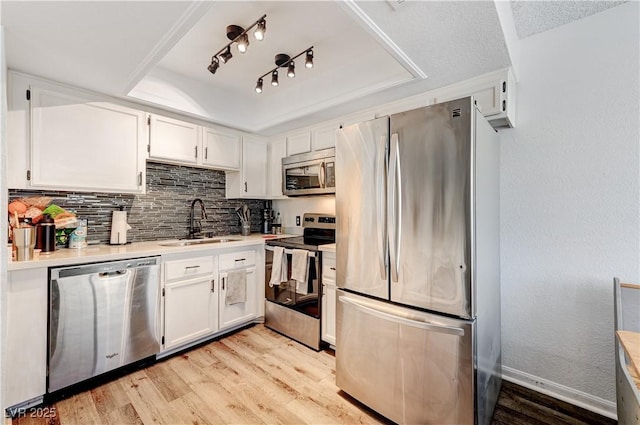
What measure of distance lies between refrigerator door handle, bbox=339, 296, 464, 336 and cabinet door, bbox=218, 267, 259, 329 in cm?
133

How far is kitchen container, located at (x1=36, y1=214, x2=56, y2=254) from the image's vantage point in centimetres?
203

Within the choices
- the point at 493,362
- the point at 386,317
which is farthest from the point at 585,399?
the point at 386,317

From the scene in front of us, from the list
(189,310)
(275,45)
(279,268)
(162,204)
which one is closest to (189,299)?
(189,310)

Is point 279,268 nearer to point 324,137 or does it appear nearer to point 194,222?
point 194,222

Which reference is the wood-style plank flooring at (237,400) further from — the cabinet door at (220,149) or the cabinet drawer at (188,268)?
the cabinet door at (220,149)

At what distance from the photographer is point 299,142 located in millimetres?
3242

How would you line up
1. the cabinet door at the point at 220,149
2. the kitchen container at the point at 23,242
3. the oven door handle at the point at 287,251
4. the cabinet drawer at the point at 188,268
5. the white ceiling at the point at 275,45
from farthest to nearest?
1. the cabinet door at the point at 220,149
2. the oven door handle at the point at 287,251
3. the cabinet drawer at the point at 188,268
4. the kitchen container at the point at 23,242
5. the white ceiling at the point at 275,45

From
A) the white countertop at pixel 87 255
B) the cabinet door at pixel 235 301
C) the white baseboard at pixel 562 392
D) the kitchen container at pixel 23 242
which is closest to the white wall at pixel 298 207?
the cabinet door at pixel 235 301

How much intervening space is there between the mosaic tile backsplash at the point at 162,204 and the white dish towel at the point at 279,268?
1.01m

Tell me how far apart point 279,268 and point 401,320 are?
1470mm

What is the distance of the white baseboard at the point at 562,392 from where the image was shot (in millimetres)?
1796

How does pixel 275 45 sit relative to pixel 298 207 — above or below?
above

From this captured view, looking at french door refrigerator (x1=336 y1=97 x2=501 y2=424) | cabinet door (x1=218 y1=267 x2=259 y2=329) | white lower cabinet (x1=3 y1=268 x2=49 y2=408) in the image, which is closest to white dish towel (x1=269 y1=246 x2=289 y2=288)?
cabinet door (x1=218 y1=267 x2=259 y2=329)

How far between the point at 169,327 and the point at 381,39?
8.72 ft
